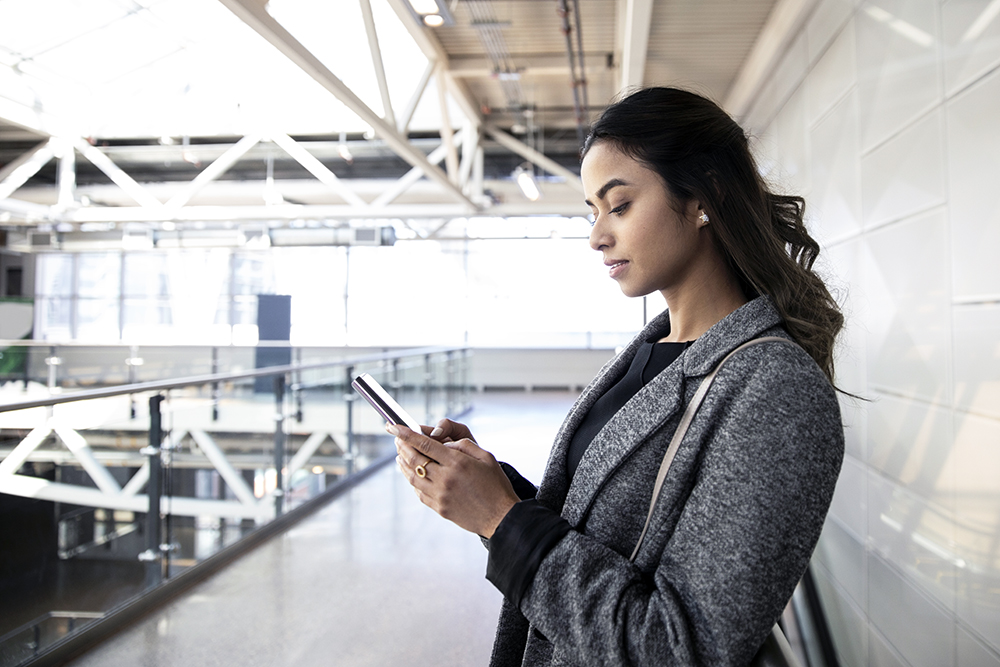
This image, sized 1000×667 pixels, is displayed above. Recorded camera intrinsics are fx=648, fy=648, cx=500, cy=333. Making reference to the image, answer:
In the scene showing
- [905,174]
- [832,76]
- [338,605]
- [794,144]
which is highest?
[832,76]

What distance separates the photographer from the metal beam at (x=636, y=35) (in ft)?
12.1

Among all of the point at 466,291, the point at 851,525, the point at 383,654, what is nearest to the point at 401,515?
the point at 383,654

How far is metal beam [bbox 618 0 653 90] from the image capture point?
12.1 feet

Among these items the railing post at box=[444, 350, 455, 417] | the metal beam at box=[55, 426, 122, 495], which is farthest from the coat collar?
the railing post at box=[444, 350, 455, 417]

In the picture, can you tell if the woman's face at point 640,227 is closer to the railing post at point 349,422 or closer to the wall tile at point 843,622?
the wall tile at point 843,622

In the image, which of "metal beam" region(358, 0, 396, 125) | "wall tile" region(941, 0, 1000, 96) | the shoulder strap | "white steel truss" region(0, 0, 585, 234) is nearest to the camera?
the shoulder strap

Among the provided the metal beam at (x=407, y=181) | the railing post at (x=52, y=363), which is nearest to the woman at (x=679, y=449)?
the metal beam at (x=407, y=181)

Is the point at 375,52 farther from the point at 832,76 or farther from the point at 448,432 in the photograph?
the point at 448,432

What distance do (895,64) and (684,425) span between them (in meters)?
2.13

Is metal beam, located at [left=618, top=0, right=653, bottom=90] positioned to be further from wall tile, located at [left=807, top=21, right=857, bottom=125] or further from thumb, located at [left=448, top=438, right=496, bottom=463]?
thumb, located at [left=448, top=438, right=496, bottom=463]

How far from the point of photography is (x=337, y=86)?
4.29 m

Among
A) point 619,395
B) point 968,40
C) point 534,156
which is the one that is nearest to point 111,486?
point 619,395

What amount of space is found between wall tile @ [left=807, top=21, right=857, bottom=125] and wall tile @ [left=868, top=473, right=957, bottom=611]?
5.58ft

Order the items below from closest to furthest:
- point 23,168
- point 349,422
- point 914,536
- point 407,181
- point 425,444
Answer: point 425,444 < point 914,536 < point 349,422 < point 407,181 < point 23,168
